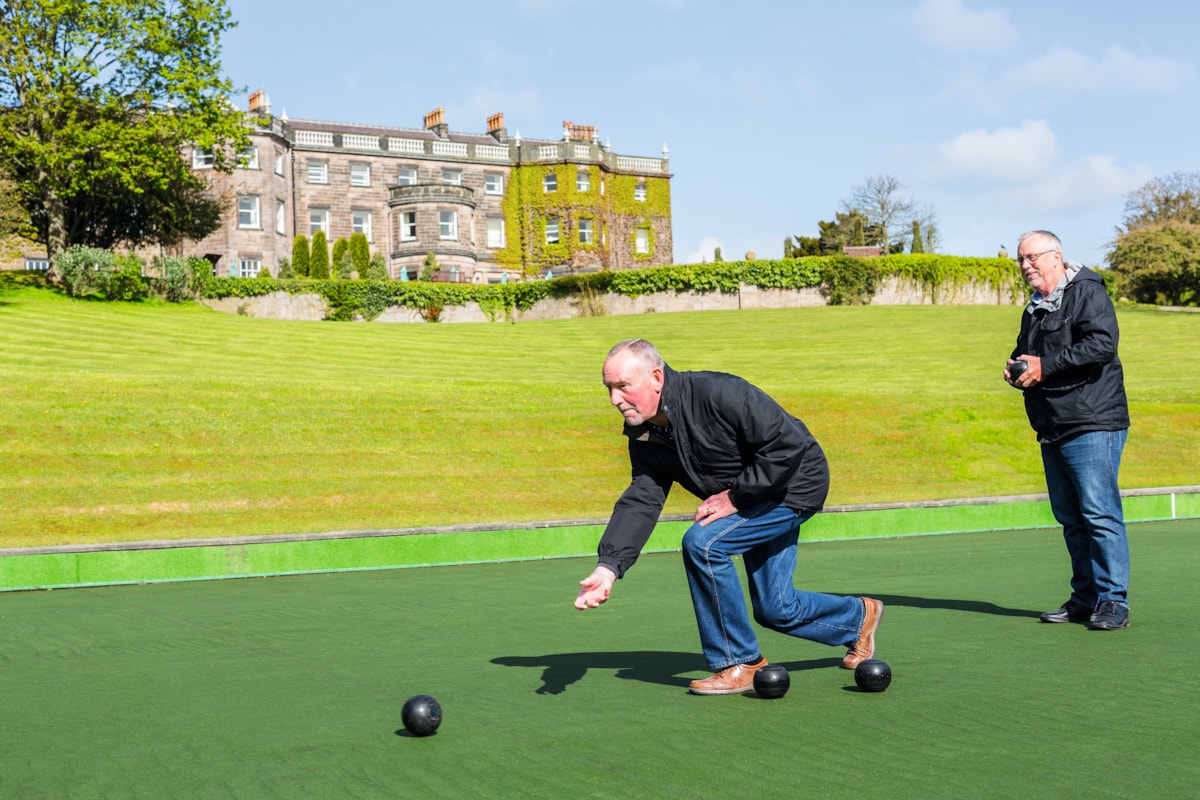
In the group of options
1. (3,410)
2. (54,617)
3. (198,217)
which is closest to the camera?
(54,617)

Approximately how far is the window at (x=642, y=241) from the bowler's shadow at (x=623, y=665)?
6705 cm

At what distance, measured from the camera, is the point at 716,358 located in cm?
3269

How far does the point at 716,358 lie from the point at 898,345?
6.08m

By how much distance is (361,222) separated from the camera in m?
64.2

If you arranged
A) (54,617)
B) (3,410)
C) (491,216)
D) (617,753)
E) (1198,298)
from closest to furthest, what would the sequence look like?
1. (617,753)
2. (54,617)
3. (3,410)
4. (1198,298)
5. (491,216)

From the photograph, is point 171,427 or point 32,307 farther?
point 32,307

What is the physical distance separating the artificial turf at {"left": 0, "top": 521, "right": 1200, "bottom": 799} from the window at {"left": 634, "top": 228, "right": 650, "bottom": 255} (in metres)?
64.5

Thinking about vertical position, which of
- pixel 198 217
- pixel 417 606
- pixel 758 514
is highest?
pixel 198 217

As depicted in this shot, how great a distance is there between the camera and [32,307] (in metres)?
34.3

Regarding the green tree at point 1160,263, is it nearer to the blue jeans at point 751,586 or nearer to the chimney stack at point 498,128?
the chimney stack at point 498,128

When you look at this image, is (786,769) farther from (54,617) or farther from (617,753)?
(54,617)

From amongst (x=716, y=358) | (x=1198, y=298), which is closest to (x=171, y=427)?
(x=716, y=358)

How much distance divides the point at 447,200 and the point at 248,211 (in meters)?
10.6

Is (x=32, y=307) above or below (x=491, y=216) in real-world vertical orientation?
below
